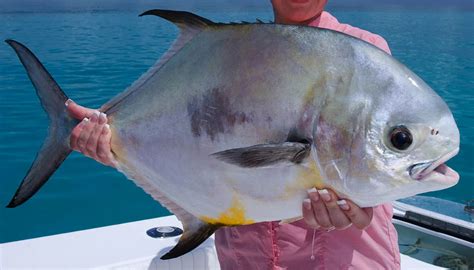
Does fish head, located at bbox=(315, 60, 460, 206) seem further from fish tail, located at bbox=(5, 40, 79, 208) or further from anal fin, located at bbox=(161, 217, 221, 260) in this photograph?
fish tail, located at bbox=(5, 40, 79, 208)

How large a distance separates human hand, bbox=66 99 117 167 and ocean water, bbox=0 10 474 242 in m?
5.93

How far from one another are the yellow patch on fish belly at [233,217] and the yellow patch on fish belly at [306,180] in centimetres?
13

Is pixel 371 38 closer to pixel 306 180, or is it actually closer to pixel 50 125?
pixel 306 180

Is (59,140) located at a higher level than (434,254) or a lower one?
higher

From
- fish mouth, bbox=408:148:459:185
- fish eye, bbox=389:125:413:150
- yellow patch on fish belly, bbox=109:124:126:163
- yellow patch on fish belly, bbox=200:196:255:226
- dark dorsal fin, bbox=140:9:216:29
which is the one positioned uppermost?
dark dorsal fin, bbox=140:9:216:29

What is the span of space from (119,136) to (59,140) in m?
0.22

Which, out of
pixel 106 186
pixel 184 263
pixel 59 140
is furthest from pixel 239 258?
pixel 106 186

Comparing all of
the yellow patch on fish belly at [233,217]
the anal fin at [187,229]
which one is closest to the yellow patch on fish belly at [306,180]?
the yellow patch on fish belly at [233,217]

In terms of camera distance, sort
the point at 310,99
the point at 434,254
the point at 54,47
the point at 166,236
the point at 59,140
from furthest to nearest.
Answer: the point at 54,47, the point at 434,254, the point at 166,236, the point at 59,140, the point at 310,99

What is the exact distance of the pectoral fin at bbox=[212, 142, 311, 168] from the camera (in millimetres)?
1252

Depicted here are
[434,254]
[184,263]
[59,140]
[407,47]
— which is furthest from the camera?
[407,47]

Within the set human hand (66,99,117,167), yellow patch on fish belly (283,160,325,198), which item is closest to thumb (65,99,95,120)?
human hand (66,99,117,167)

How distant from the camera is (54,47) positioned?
21578mm

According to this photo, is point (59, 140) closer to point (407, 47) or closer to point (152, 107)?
point (152, 107)
